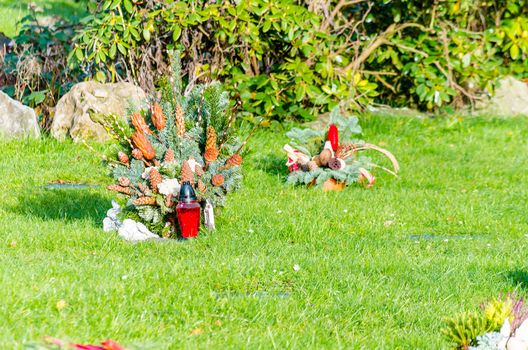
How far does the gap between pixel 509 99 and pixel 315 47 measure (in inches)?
127

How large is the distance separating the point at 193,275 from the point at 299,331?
932 millimetres

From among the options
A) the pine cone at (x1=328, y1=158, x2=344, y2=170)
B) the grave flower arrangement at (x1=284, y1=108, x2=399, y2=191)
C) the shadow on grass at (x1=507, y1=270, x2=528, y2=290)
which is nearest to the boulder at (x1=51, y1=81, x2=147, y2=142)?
the grave flower arrangement at (x1=284, y1=108, x2=399, y2=191)

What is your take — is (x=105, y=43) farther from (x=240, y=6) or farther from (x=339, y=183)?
(x=339, y=183)

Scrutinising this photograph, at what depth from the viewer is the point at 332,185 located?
8328 millimetres

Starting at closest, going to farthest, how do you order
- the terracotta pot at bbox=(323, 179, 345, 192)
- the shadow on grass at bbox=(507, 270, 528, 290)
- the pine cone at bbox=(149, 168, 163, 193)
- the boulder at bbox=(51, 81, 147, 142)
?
the shadow on grass at bbox=(507, 270, 528, 290) < the pine cone at bbox=(149, 168, 163, 193) < the terracotta pot at bbox=(323, 179, 345, 192) < the boulder at bbox=(51, 81, 147, 142)

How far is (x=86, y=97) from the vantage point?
10070mm

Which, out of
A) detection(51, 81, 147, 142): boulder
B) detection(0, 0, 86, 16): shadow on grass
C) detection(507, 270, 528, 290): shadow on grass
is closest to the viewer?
detection(507, 270, 528, 290): shadow on grass

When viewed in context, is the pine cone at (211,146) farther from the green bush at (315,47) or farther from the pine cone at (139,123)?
the green bush at (315,47)

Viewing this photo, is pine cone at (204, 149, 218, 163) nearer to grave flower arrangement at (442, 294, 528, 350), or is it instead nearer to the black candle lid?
the black candle lid

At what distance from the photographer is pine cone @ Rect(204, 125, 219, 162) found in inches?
248

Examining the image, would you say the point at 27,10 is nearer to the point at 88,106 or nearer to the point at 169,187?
the point at 88,106

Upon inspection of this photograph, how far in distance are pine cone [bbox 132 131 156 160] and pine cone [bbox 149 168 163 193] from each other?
0.38ft

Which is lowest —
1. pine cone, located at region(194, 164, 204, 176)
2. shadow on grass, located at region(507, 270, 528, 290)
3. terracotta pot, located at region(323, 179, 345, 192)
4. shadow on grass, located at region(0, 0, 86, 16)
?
shadow on grass, located at region(0, 0, 86, 16)

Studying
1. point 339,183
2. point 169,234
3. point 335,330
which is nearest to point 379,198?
point 339,183
